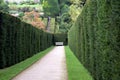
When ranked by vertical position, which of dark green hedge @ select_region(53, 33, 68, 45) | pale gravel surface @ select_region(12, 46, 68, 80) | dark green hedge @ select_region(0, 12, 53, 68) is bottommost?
dark green hedge @ select_region(53, 33, 68, 45)

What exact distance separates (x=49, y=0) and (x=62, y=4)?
550cm

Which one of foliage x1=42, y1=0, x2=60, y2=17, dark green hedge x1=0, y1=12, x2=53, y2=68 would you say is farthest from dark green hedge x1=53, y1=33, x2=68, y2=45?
dark green hedge x1=0, y1=12, x2=53, y2=68

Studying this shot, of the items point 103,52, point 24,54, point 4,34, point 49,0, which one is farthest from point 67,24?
point 103,52

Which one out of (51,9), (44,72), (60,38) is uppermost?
(51,9)

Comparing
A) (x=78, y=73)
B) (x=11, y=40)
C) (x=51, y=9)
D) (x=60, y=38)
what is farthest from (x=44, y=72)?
(x=51, y=9)

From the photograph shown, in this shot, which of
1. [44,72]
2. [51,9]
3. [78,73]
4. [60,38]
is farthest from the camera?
[51,9]

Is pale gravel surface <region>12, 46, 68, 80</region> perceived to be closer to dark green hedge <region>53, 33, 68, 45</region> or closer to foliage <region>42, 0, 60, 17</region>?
dark green hedge <region>53, 33, 68, 45</region>

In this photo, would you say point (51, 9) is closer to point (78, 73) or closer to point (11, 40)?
point (11, 40)

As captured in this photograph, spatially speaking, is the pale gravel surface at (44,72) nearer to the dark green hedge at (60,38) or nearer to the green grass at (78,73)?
the green grass at (78,73)

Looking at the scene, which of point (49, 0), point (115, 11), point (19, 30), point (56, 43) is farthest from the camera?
point (49, 0)

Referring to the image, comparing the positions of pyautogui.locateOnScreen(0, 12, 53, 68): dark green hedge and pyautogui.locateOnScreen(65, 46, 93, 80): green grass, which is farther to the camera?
pyautogui.locateOnScreen(0, 12, 53, 68): dark green hedge

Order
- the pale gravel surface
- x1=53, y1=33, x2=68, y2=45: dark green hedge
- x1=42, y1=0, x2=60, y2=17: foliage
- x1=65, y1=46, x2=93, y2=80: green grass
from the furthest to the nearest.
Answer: x1=42, y1=0, x2=60, y2=17: foliage < x1=53, y1=33, x2=68, y2=45: dark green hedge < the pale gravel surface < x1=65, y1=46, x2=93, y2=80: green grass

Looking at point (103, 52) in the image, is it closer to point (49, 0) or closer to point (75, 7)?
point (75, 7)

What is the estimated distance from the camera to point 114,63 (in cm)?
661
